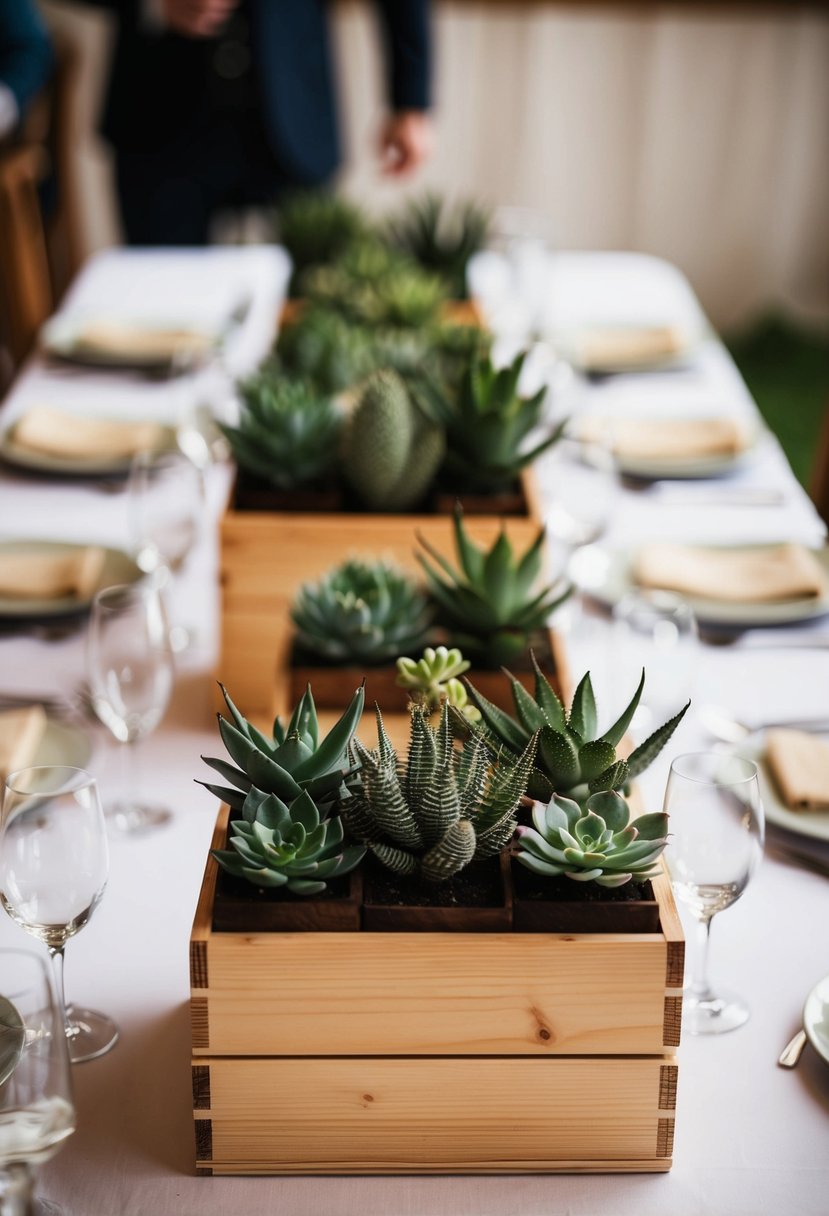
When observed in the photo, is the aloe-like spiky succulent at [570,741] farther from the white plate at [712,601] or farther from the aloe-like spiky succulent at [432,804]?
the white plate at [712,601]

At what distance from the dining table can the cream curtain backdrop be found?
2.86 m

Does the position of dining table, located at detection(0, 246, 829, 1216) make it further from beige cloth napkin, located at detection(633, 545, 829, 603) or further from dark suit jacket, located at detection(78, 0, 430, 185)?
dark suit jacket, located at detection(78, 0, 430, 185)

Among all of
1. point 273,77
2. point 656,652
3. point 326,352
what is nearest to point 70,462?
point 326,352

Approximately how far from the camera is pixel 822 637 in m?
1.49

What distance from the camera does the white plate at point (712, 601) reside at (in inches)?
58.7

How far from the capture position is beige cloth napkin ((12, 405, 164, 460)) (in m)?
1.91

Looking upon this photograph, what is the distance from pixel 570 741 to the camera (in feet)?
2.91

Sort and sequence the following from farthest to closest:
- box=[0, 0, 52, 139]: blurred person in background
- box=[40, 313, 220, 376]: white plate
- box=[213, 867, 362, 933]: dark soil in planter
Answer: box=[0, 0, 52, 139]: blurred person in background < box=[40, 313, 220, 376]: white plate < box=[213, 867, 362, 933]: dark soil in planter

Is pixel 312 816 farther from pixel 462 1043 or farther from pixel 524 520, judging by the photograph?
pixel 524 520

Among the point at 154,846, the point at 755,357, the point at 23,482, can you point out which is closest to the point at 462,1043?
the point at 154,846

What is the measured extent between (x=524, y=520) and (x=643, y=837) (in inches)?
24.0

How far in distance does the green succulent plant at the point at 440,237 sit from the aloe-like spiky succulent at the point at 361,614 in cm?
156

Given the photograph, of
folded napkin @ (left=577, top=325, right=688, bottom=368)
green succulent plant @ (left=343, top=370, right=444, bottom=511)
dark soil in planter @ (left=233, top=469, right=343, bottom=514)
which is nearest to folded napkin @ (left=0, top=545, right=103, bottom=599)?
dark soil in planter @ (left=233, top=469, right=343, bottom=514)

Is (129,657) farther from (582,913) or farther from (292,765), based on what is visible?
(582,913)
